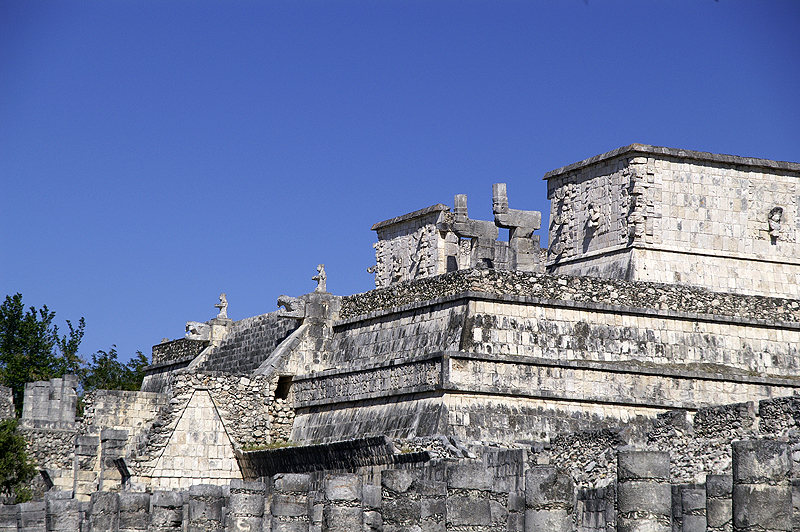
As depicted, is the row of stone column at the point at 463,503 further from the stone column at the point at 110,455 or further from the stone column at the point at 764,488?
the stone column at the point at 110,455

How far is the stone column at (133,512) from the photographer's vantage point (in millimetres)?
17484

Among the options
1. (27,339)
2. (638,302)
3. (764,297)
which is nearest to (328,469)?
(638,302)

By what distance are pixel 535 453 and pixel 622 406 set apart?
11.9 ft

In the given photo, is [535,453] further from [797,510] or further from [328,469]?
[797,510]

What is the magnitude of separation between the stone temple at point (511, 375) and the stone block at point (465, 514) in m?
0.63

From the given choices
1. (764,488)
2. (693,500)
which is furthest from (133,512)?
(764,488)

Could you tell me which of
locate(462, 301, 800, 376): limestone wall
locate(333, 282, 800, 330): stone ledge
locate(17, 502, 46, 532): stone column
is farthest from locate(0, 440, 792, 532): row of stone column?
locate(333, 282, 800, 330): stone ledge

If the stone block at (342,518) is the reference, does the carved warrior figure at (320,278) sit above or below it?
above

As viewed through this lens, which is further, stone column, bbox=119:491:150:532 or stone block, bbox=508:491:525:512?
stone column, bbox=119:491:150:532

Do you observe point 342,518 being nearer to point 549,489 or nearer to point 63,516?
point 549,489

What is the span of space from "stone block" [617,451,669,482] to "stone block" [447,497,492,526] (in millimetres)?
2503

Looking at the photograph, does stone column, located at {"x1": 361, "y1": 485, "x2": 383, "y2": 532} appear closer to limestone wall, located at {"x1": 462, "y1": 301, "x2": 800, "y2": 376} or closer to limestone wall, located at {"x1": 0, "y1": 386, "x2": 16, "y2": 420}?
limestone wall, located at {"x1": 462, "y1": 301, "x2": 800, "y2": 376}

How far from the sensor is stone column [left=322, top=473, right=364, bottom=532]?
1394 cm

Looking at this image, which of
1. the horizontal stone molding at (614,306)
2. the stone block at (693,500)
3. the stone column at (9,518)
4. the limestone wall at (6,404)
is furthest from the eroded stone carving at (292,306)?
the stone block at (693,500)
